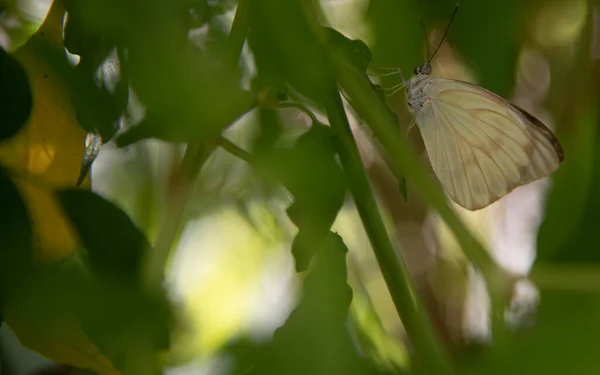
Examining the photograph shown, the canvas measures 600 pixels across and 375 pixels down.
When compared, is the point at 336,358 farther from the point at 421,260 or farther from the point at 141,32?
the point at 421,260

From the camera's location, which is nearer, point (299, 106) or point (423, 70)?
point (299, 106)

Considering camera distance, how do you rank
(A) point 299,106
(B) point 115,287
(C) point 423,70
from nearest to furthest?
(B) point 115,287 → (A) point 299,106 → (C) point 423,70

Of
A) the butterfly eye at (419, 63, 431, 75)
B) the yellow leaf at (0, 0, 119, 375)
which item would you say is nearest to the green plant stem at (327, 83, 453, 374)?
the yellow leaf at (0, 0, 119, 375)

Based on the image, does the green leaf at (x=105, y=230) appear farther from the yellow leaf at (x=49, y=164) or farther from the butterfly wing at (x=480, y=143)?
the butterfly wing at (x=480, y=143)

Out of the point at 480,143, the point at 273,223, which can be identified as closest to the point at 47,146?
the point at 273,223

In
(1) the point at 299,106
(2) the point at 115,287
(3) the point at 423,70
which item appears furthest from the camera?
(3) the point at 423,70

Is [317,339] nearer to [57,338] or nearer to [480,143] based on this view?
[57,338]

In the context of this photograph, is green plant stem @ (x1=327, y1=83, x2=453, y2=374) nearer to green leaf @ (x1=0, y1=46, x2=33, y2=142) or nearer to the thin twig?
the thin twig
